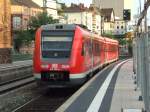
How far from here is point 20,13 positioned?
102 metres

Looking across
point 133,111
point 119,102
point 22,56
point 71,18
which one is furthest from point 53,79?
point 71,18

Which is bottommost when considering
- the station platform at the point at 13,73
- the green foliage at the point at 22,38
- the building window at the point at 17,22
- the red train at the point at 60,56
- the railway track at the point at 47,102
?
the railway track at the point at 47,102

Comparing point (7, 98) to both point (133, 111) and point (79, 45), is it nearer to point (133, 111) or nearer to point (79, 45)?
point (79, 45)

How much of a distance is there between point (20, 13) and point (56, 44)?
7857 centimetres

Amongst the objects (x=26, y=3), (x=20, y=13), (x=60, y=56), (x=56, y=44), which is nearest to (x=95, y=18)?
(x=26, y=3)

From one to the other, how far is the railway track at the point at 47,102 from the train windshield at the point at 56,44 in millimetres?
1776

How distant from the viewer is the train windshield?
23844mm

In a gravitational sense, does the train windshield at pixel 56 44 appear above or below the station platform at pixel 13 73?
above

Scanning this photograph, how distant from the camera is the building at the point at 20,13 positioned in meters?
101

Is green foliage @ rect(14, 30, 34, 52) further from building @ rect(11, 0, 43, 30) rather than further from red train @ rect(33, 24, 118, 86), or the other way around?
red train @ rect(33, 24, 118, 86)

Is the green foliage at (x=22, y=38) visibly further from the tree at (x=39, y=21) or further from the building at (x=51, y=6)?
the building at (x=51, y=6)

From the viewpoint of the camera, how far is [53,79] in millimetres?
23031

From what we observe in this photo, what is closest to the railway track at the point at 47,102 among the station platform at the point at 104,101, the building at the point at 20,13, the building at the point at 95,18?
the station platform at the point at 104,101

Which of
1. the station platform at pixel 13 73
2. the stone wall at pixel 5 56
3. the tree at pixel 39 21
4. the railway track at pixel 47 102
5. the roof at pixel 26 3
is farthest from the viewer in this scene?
the roof at pixel 26 3
